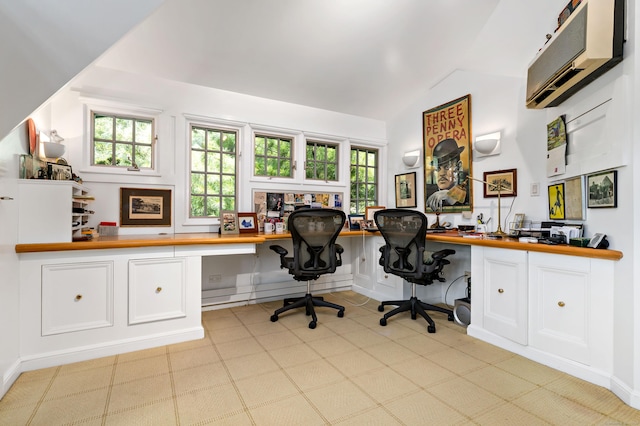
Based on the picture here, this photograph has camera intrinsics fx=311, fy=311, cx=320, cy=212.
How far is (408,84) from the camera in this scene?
3.94 meters

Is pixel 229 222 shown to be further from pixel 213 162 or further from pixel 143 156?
pixel 143 156

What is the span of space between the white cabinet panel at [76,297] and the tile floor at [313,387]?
0.95ft

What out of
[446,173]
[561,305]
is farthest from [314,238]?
[561,305]

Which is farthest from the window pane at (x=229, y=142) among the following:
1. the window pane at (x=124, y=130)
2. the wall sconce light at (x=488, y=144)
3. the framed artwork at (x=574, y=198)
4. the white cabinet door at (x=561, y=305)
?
the framed artwork at (x=574, y=198)

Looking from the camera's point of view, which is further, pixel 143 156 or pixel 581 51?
pixel 143 156

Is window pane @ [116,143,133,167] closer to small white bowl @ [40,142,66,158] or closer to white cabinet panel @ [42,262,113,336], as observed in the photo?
small white bowl @ [40,142,66,158]

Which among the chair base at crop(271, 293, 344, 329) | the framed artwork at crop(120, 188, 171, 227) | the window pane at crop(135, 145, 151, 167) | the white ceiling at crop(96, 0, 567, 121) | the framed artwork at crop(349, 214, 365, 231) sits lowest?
the chair base at crop(271, 293, 344, 329)

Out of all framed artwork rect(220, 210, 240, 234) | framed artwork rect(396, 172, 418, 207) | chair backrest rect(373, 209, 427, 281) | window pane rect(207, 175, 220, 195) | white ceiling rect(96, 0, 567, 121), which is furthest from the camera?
framed artwork rect(396, 172, 418, 207)

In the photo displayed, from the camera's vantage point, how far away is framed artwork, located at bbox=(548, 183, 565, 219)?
256 centimetres

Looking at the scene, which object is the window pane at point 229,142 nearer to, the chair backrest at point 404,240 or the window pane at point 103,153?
the window pane at point 103,153

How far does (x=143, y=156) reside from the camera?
334 cm

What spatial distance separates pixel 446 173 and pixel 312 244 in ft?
6.37

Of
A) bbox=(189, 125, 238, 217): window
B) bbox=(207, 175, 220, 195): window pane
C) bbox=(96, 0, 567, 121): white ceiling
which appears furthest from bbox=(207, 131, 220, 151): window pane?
bbox=(96, 0, 567, 121): white ceiling

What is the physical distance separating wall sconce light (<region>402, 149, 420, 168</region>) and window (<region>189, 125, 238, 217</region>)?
2282 millimetres
